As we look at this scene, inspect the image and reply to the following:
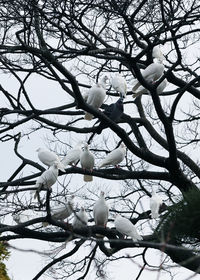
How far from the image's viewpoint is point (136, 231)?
6539 mm

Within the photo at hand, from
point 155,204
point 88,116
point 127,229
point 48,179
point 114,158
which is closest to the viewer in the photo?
point 48,179

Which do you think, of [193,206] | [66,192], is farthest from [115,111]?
[193,206]

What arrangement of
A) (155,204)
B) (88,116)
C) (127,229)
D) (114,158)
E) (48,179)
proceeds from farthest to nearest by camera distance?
(88,116) → (114,158) → (155,204) → (127,229) → (48,179)

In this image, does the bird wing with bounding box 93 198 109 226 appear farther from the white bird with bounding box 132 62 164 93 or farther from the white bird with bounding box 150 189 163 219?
the white bird with bounding box 132 62 164 93

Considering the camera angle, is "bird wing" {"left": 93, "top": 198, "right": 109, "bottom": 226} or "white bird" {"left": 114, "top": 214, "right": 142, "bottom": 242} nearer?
"white bird" {"left": 114, "top": 214, "right": 142, "bottom": 242}

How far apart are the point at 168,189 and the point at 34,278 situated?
235cm

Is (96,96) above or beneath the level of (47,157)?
above

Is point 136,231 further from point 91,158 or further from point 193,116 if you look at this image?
point 193,116

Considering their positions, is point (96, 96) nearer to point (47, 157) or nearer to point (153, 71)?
point (153, 71)

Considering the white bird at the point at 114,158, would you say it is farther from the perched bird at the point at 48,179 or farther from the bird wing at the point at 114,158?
the perched bird at the point at 48,179

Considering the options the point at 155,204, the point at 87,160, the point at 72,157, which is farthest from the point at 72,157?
the point at 155,204

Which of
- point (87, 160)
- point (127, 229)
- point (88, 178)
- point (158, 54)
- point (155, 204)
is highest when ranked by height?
point (158, 54)

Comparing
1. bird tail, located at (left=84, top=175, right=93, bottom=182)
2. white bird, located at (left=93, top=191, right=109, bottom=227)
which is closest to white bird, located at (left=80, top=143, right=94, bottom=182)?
bird tail, located at (left=84, top=175, right=93, bottom=182)

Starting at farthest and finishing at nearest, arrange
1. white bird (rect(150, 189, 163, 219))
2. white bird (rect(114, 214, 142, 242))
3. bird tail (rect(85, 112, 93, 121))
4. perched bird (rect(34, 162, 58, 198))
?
bird tail (rect(85, 112, 93, 121))
white bird (rect(150, 189, 163, 219))
white bird (rect(114, 214, 142, 242))
perched bird (rect(34, 162, 58, 198))
